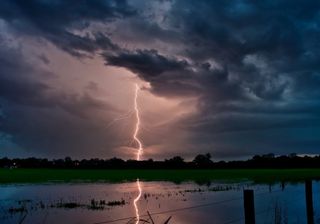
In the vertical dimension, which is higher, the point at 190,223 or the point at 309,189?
the point at 309,189

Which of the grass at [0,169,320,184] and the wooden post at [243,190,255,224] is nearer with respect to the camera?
the wooden post at [243,190,255,224]

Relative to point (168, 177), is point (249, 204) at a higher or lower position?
lower

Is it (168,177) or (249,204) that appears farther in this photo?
(168,177)

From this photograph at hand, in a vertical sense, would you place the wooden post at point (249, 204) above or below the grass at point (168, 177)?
below

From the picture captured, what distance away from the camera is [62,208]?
94.2 feet

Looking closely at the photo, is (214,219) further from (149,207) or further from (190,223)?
(149,207)

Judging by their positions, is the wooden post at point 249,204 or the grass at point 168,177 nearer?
the wooden post at point 249,204

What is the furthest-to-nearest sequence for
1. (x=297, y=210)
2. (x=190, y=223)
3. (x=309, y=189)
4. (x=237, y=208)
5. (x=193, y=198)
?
(x=193, y=198) < (x=237, y=208) < (x=297, y=210) < (x=190, y=223) < (x=309, y=189)

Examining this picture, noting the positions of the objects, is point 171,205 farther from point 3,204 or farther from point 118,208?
point 3,204

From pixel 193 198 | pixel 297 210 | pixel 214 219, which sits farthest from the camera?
pixel 193 198

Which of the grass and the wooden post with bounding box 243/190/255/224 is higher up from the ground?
the grass

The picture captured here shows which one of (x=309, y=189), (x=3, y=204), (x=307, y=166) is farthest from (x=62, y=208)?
(x=307, y=166)

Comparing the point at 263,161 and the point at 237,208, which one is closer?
the point at 237,208

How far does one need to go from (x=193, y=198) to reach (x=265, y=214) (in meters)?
11.5
